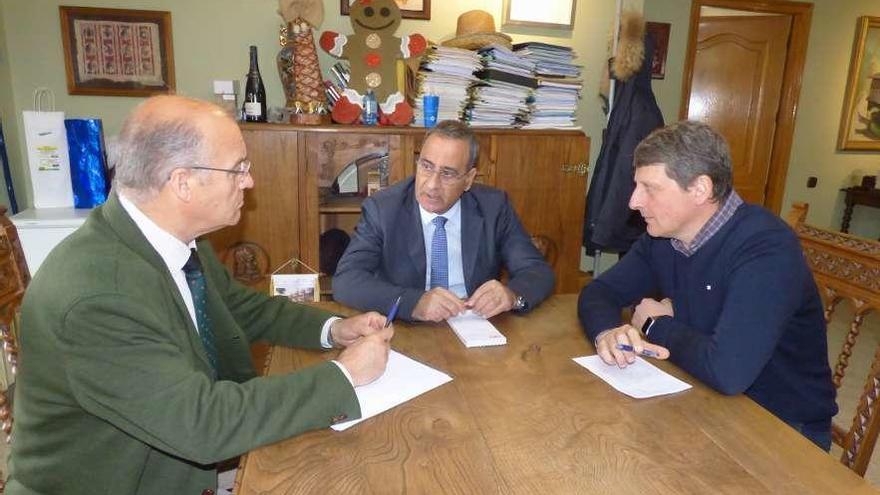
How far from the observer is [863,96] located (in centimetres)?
462

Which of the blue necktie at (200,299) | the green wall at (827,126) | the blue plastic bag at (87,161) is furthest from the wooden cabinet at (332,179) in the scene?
the green wall at (827,126)

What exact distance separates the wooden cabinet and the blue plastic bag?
0.53 meters

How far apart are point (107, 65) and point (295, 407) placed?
265cm

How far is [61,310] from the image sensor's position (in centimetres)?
90

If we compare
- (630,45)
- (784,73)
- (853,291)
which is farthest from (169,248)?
(784,73)

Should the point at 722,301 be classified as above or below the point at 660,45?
below

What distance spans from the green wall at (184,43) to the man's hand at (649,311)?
2.15 m

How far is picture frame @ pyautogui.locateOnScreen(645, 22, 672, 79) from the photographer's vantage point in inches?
150

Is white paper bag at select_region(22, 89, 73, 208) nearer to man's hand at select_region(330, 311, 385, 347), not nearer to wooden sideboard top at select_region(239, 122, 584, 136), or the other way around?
wooden sideboard top at select_region(239, 122, 584, 136)

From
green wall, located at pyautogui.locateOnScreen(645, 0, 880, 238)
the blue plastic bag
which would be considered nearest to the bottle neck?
the blue plastic bag

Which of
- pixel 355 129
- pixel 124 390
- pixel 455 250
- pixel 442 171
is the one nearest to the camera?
pixel 124 390

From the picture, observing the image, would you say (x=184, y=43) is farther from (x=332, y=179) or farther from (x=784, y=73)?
(x=784, y=73)

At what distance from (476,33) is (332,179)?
3.35 feet

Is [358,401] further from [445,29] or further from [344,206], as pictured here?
[445,29]
